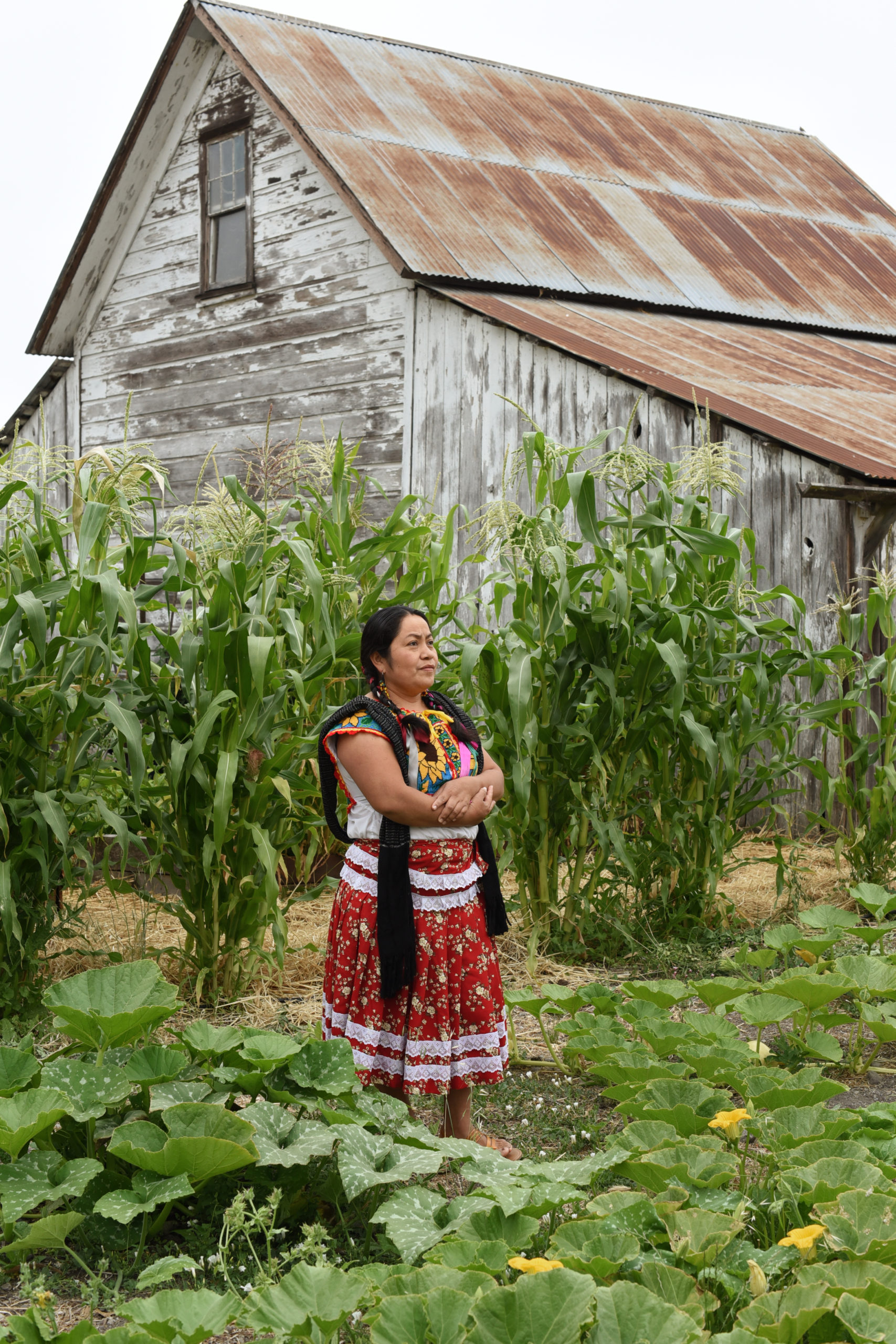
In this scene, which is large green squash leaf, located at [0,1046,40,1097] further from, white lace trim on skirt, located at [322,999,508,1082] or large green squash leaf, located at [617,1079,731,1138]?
large green squash leaf, located at [617,1079,731,1138]

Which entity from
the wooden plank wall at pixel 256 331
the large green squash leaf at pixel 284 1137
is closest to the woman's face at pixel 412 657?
the large green squash leaf at pixel 284 1137

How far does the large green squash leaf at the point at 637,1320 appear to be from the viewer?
2004 millimetres

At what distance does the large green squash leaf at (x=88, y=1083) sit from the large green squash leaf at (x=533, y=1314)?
1061 millimetres

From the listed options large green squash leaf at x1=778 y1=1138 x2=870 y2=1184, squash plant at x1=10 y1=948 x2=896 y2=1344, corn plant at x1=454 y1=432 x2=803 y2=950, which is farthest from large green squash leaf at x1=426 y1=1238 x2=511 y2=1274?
corn plant at x1=454 y1=432 x2=803 y2=950

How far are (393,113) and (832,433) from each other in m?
6.49

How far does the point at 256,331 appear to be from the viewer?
37.7ft

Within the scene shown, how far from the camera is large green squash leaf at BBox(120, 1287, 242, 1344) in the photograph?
2.03 m

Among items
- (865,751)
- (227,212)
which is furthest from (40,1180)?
(227,212)

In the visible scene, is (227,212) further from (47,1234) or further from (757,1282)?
(757,1282)

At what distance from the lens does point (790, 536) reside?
7.43 meters

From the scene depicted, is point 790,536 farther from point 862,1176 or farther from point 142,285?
point 142,285

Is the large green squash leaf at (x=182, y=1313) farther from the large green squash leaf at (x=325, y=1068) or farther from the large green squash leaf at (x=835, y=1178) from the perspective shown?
the large green squash leaf at (x=835, y=1178)

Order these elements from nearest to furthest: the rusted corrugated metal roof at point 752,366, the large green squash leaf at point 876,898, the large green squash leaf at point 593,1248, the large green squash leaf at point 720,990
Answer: the large green squash leaf at point 593,1248 → the large green squash leaf at point 720,990 → the large green squash leaf at point 876,898 → the rusted corrugated metal roof at point 752,366

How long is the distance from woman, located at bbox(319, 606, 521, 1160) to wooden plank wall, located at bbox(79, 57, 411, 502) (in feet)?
23.1
